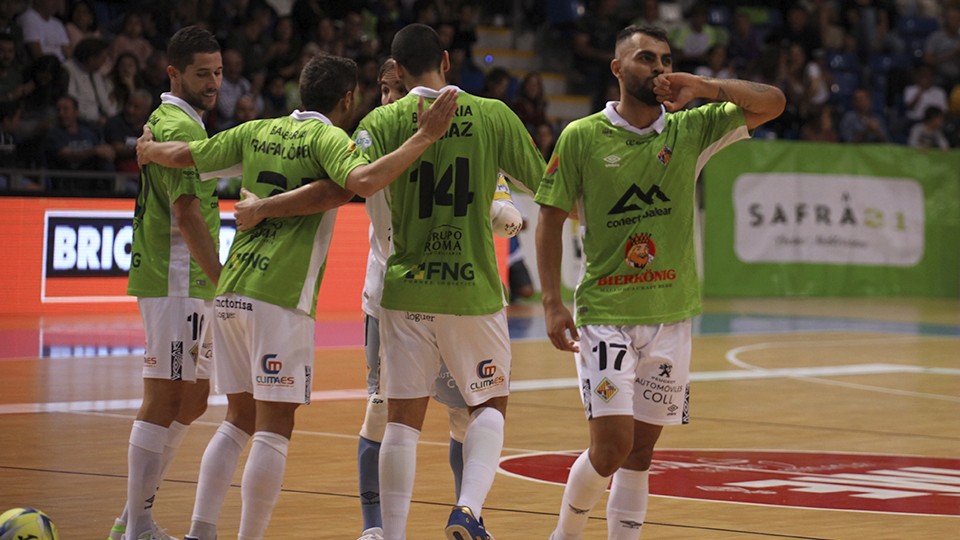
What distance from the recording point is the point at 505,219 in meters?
6.75

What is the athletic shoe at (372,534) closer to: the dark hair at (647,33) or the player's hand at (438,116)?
the player's hand at (438,116)

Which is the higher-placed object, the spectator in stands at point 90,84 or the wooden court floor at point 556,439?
the spectator in stands at point 90,84

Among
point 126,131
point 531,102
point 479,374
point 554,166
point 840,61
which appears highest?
point 840,61

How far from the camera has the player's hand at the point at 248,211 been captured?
19.9 feet

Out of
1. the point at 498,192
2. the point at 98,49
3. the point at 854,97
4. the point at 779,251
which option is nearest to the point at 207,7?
the point at 98,49

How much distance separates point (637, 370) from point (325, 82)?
1717mm

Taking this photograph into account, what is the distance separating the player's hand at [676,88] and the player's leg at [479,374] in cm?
113

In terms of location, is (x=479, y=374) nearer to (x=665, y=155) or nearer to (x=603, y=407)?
(x=603, y=407)

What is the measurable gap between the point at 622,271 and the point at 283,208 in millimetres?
1382

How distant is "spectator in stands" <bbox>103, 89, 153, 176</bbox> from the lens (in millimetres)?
17891

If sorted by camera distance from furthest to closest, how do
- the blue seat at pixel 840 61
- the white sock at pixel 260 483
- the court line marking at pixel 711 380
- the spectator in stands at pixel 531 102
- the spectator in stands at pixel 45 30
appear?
1. the blue seat at pixel 840 61
2. the spectator in stands at pixel 531 102
3. the spectator in stands at pixel 45 30
4. the court line marking at pixel 711 380
5. the white sock at pixel 260 483

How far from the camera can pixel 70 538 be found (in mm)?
6852

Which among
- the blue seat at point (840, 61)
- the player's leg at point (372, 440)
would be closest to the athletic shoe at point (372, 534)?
the player's leg at point (372, 440)

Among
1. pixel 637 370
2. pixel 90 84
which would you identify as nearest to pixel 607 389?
pixel 637 370
